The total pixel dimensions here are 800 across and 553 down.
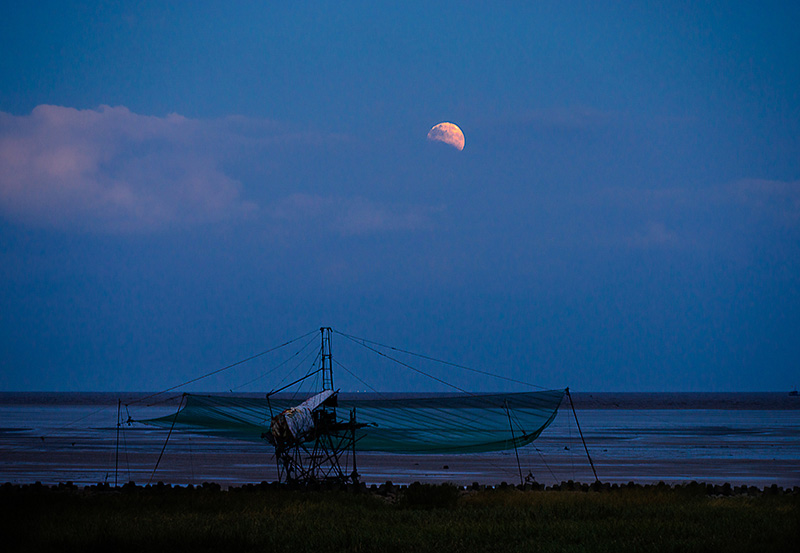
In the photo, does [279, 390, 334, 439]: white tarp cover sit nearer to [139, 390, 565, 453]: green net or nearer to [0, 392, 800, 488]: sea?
[139, 390, 565, 453]: green net

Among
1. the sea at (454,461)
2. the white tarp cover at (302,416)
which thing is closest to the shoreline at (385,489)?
the sea at (454,461)

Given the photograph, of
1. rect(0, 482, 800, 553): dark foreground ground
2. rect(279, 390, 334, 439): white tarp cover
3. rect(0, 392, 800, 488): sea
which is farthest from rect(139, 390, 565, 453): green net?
rect(0, 482, 800, 553): dark foreground ground

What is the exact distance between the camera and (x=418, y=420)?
2080 cm

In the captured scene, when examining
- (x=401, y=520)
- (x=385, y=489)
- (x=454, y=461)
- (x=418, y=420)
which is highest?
(x=418, y=420)

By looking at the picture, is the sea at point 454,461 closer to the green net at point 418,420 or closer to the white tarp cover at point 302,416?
the green net at point 418,420

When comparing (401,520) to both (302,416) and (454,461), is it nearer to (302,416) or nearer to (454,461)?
(302,416)

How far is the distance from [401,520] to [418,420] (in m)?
6.81

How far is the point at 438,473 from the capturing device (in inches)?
978

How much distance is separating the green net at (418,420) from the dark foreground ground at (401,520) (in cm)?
225

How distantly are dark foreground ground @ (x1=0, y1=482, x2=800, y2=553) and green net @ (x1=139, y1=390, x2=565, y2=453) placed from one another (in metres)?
2.25

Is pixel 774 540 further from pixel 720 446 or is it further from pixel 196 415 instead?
pixel 720 446

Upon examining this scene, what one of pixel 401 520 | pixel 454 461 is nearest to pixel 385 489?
pixel 401 520

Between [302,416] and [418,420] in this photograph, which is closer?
[302,416]

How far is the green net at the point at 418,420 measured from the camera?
2003 centimetres
